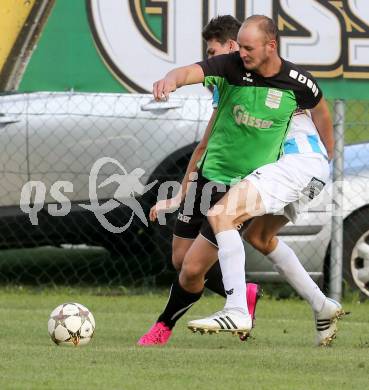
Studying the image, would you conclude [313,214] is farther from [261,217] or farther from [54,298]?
[261,217]

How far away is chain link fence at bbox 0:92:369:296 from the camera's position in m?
10.0

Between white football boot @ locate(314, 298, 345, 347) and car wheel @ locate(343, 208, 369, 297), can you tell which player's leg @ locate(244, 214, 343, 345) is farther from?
car wheel @ locate(343, 208, 369, 297)

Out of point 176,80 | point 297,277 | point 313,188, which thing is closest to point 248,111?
point 313,188

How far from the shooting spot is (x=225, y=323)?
20.9 ft

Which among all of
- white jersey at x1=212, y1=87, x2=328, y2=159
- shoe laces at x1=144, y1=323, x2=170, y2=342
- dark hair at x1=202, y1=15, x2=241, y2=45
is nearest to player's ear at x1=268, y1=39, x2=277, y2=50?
white jersey at x1=212, y1=87, x2=328, y2=159

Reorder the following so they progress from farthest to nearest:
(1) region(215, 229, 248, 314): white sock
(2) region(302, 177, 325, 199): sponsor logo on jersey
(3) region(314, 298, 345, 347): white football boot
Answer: (3) region(314, 298, 345, 347): white football boot
(2) region(302, 177, 325, 199): sponsor logo on jersey
(1) region(215, 229, 248, 314): white sock

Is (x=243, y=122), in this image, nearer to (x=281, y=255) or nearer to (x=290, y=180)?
(x=290, y=180)

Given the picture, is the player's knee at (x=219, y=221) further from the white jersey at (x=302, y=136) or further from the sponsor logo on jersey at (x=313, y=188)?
the white jersey at (x=302, y=136)

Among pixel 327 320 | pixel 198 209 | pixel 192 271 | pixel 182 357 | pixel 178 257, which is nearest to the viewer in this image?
pixel 182 357

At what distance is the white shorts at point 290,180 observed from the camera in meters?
6.68

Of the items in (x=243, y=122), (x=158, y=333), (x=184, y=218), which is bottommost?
(x=158, y=333)

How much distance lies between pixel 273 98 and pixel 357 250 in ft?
11.6

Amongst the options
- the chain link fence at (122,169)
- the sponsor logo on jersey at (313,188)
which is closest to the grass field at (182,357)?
the chain link fence at (122,169)

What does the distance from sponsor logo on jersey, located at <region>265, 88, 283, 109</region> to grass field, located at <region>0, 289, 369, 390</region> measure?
139 centimetres
